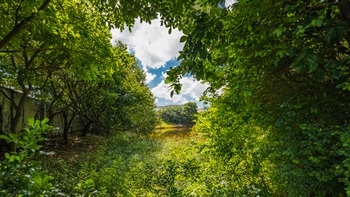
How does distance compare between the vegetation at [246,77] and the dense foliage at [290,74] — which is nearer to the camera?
the dense foliage at [290,74]

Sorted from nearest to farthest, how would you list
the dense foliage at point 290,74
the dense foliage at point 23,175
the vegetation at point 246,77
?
the dense foliage at point 23,175 → the dense foliage at point 290,74 → the vegetation at point 246,77

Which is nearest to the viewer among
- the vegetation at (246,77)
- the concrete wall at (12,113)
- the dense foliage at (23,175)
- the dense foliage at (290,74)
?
the dense foliage at (23,175)

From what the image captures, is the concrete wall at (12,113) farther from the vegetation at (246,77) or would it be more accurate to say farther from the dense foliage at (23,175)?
the dense foliage at (23,175)

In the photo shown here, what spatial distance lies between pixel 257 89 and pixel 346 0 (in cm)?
133

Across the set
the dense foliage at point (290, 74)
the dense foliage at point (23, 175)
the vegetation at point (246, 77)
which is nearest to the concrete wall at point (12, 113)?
the vegetation at point (246, 77)

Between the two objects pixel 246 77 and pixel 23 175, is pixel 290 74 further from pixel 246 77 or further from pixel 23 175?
pixel 23 175

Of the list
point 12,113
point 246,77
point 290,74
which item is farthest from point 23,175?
point 12,113

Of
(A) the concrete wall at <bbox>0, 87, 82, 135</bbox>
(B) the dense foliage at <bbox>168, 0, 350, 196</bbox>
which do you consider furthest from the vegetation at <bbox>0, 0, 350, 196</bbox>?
(A) the concrete wall at <bbox>0, 87, 82, 135</bbox>

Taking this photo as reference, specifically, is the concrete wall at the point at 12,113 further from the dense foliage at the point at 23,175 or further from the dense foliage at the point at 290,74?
the dense foliage at the point at 290,74

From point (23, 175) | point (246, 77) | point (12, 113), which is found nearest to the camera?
point (23, 175)

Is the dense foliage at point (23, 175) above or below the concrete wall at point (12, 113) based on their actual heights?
below

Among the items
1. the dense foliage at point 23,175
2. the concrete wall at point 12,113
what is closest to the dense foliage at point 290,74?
the dense foliage at point 23,175

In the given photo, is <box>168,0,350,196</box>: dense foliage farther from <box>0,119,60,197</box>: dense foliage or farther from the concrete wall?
the concrete wall

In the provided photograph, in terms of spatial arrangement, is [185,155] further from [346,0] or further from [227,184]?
[346,0]
